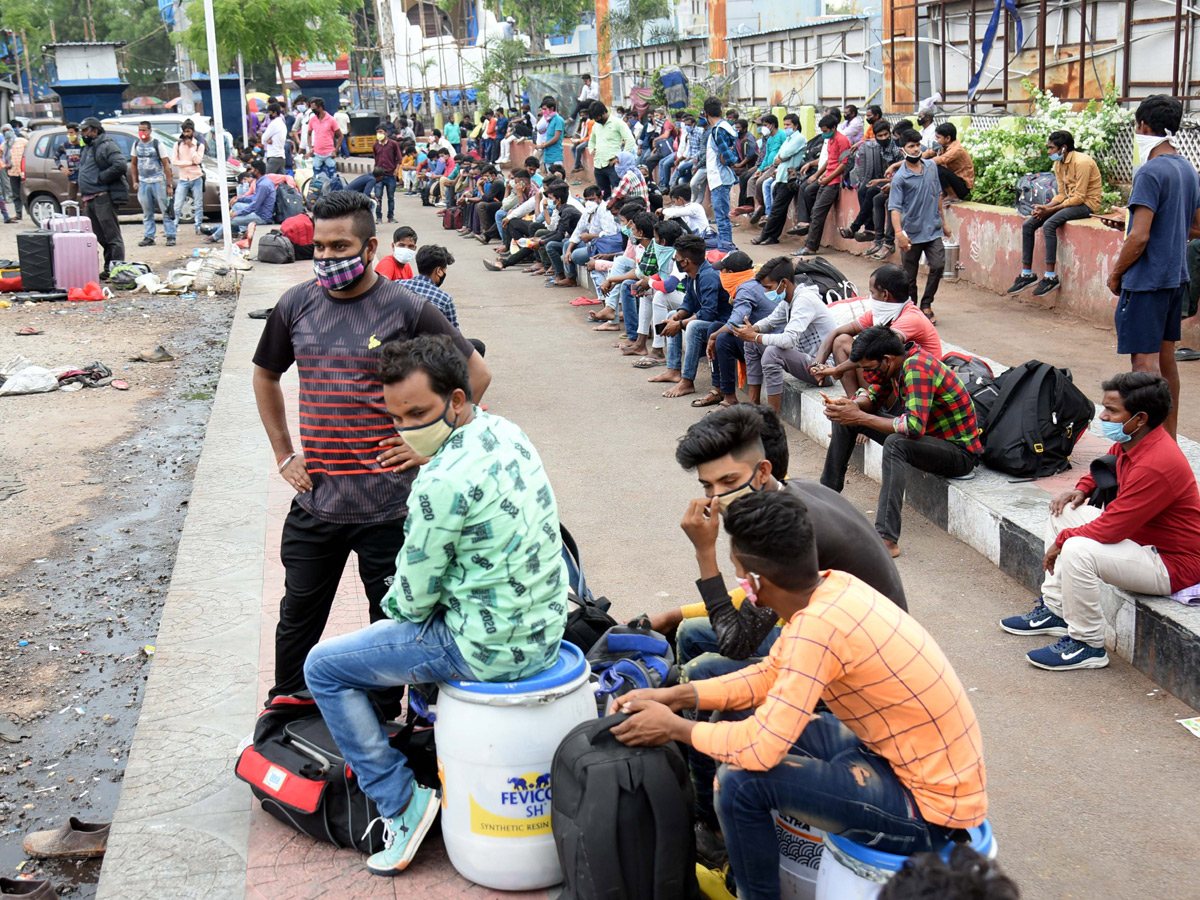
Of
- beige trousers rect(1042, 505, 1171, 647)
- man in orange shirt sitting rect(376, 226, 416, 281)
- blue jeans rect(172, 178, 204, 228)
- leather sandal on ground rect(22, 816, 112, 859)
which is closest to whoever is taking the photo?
leather sandal on ground rect(22, 816, 112, 859)

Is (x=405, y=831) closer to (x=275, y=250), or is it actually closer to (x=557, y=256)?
(x=557, y=256)

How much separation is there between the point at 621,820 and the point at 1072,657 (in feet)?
8.26

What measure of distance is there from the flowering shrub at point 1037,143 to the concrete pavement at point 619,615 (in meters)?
6.02

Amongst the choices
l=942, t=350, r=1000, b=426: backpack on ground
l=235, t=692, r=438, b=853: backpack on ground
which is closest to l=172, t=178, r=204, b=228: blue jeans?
l=942, t=350, r=1000, b=426: backpack on ground

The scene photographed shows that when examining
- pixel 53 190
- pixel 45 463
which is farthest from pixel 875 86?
pixel 45 463

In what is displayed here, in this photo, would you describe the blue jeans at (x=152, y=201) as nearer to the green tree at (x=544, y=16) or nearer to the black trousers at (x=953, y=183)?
the black trousers at (x=953, y=183)

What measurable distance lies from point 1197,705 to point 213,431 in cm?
663

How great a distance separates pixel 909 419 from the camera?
5.97 meters

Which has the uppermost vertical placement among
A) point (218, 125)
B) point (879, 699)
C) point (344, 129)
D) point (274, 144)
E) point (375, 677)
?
point (344, 129)

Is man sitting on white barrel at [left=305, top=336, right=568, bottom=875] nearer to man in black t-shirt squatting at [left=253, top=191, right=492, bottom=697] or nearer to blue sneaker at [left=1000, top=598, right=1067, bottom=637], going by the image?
man in black t-shirt squatting at [left=253, top=191, right=492, bottom=697]

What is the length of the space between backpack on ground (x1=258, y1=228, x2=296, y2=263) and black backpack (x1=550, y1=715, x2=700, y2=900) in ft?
49.9

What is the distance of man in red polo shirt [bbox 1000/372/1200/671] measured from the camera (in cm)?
434

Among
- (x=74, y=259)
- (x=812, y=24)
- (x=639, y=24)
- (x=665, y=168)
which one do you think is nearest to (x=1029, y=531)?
(x=74, y=259)

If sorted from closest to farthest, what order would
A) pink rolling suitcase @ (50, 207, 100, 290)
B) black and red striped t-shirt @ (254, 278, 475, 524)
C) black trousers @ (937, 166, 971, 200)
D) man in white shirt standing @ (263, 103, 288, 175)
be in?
black and red striped t-shirt @ (254, 278, 475, 524) < black trousers @ (937, 166, 971, 200) < pink rolling suitcase @ (50, 207, 100, 290) < man in white shirt standing @ (263, 103, 288, 175)
